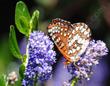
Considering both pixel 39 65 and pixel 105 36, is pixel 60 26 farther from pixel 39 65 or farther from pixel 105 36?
pixel 105 36

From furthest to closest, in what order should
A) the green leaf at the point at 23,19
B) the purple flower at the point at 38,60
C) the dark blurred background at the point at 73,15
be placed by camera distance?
1. the dark blurred background at the point at 73,15
2. the green leaf at the point at 23,19
3. the purple flower at the point at 38,60

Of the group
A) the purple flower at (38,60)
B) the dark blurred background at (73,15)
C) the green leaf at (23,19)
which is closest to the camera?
the purple flower at (38,60)

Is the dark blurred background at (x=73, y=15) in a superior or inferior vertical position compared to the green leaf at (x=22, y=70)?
superior

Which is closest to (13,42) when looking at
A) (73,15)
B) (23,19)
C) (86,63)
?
(23,19)

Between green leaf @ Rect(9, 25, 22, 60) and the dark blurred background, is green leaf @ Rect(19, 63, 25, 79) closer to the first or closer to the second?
green leaf @ Rect(9, 25, 22, 60)

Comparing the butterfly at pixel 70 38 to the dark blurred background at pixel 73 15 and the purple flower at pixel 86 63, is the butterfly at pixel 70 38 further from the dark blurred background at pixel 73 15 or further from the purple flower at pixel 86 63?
the dark blurred background at pixel 73 15

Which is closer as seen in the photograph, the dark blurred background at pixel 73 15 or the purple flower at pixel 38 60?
the purple flower at pixel 38 60

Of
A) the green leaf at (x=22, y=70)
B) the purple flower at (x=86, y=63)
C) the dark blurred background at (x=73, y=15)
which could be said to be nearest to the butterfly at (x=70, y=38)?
the purple flower at (x=86, y=63)

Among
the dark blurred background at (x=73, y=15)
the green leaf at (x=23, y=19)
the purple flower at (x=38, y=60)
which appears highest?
the dark blurred background at (x=73, y=15)
